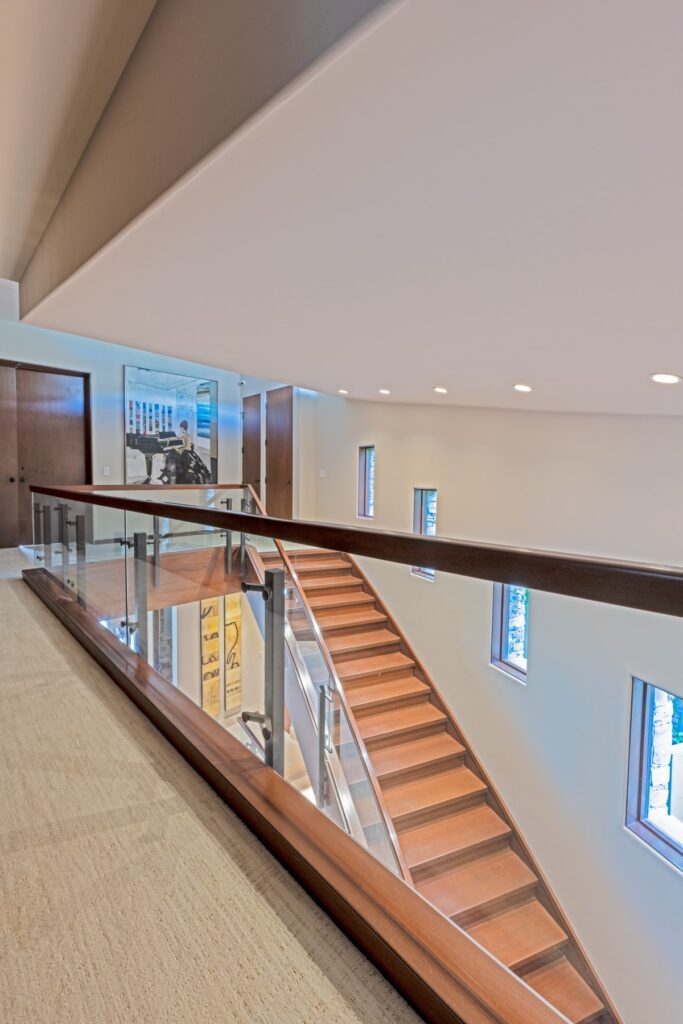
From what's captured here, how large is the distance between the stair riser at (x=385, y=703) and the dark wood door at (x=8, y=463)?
450cm

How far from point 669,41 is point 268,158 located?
1022 mm

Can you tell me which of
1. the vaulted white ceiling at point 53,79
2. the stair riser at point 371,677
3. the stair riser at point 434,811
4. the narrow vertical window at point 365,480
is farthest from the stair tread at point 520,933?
the vaulted white ceiling at point 53,79

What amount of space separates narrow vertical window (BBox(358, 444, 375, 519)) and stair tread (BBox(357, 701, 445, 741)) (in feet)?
8.72

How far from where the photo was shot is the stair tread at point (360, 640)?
20.3ft

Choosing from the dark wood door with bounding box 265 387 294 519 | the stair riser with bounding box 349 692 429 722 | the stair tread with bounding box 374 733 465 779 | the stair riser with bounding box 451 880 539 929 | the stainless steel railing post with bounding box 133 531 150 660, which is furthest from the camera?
the dark wood door with bounding box 265 387 294 519

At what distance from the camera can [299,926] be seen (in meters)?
1.02

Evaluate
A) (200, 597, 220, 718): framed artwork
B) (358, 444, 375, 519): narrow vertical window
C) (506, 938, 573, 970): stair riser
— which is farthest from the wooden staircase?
(358, 444, 375, 519): narrow vertical window

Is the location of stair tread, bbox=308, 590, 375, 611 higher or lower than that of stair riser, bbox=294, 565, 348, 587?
lower

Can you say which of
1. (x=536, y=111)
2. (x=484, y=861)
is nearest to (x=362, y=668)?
(x=484, y=861)

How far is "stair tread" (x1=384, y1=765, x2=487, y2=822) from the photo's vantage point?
4.77 metres

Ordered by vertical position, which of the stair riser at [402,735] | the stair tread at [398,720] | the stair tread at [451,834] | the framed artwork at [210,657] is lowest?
the stair tread at [451,834]

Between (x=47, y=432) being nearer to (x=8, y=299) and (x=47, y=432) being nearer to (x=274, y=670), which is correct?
(x=8, y=299)

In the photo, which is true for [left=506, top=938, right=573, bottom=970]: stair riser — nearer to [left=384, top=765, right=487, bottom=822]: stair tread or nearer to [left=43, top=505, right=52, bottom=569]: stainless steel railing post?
[left=384, top=765, right=487, bottom=822]: stair tread

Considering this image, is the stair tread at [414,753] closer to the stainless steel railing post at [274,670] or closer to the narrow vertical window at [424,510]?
the narrow vertical window at [424,510]
